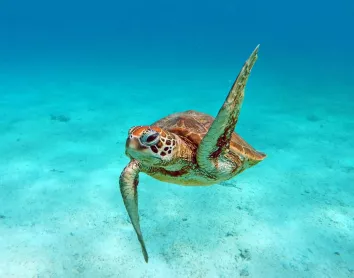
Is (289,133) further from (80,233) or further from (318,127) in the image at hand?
(80,233)

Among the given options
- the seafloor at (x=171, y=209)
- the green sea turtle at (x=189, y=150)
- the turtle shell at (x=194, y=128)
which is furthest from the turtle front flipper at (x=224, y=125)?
the seafloor at (x=171, y=209)

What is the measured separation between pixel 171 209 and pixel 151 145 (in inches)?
170

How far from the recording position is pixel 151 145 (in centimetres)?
244

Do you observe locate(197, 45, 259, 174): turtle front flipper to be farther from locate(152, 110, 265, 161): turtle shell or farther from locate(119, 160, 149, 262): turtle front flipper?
locate(119, 160, 149, 262): turtle front flipper

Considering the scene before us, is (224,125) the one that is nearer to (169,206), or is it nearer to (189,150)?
(189,150)

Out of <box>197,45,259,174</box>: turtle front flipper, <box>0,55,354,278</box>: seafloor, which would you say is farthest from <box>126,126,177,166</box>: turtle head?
<box>0,55,354,278</box>: seafloor

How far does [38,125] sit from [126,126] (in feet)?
12.1

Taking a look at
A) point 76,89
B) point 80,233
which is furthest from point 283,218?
point 76,89

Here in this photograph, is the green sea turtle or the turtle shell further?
the turtle shell

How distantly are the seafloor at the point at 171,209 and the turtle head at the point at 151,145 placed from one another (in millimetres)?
3029

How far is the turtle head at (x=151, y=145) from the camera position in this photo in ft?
7.76

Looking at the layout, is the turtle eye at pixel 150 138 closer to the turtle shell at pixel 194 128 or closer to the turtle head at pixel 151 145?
the turtle head at pixel 151 145

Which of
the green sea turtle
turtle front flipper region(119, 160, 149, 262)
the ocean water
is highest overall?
the green sea turtle

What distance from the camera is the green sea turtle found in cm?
238
